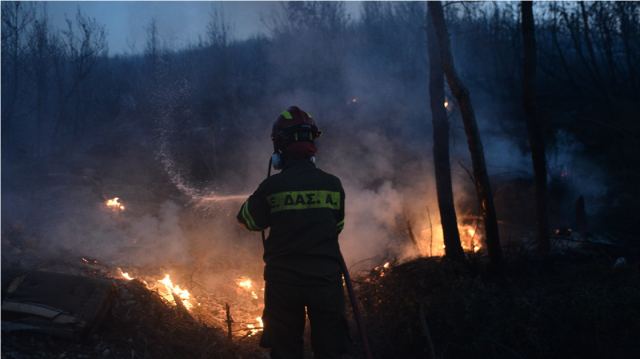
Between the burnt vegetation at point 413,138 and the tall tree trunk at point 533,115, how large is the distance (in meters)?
0.03

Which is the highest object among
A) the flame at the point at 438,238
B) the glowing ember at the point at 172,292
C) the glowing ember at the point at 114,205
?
the glowing ember at the point at 114,205

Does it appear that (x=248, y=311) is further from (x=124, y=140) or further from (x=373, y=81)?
(x=373, y=81)

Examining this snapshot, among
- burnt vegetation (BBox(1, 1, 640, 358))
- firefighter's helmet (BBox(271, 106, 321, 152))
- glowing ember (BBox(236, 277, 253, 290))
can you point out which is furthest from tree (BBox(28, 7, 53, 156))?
firefighter's helmet (BBox(271, 106, 321, 152))

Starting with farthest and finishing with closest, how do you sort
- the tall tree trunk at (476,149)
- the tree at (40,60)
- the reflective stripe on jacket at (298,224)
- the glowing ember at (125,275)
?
the tree at (40,60), the tall tree trunk at (476,149), the glowing ember at (125,275), the reflective stripe on jacket at (298,224)

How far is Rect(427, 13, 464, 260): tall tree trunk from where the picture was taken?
24.3 feet

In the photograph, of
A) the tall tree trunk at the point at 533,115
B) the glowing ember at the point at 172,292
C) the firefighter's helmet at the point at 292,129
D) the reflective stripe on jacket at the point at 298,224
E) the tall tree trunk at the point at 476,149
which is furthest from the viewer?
the tall tree trunk at the point at 533,115

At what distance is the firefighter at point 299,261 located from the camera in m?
3.08

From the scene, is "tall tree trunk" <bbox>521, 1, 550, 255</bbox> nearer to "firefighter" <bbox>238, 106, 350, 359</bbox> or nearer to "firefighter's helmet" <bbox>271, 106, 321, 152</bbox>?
"firefighter's helmet" <bbox>271, 106, 321, 152</bbox>

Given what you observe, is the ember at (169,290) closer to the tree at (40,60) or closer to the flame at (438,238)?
the flame at (438,238)

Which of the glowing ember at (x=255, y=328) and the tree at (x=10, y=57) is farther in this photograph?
the tree at (x=10, y=57)

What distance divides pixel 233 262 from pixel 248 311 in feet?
8.08

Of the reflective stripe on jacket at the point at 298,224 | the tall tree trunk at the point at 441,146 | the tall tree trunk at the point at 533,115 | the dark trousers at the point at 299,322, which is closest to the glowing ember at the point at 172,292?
the dark trousers at the point at 299,322

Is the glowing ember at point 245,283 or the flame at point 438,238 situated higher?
the flame at point 438,238

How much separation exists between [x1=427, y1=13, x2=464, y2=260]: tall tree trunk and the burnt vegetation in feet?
0.12
